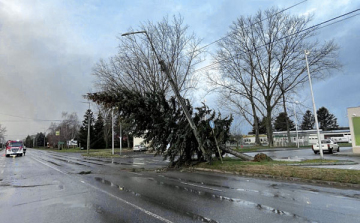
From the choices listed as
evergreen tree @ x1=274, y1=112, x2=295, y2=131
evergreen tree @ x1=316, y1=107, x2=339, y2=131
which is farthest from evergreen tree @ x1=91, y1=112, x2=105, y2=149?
evergreen tree @ x1=316, y1=107, x2=339, y2=131

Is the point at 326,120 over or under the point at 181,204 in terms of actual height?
over

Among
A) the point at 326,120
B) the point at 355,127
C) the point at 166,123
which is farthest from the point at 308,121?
the point at 166,123

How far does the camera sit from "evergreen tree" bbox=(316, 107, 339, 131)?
104 m

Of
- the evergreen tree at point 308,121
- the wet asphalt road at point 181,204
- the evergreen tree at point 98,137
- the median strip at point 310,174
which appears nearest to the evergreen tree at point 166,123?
the median strip at point 310,174

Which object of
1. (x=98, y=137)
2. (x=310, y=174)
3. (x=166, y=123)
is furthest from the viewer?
(x=98, y=137)

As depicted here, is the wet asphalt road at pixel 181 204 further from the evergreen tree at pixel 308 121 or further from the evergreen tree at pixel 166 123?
the evergreen tree at pixel 308 121

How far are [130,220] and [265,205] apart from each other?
11.7 ft

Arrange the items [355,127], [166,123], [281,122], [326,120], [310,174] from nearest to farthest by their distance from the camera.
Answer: [310,174], [166,123], [355,127], [281,122], [326,120]

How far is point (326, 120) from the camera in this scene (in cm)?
10381

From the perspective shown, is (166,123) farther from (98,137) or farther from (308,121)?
(308,121)

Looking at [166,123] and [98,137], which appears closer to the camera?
[166,123]

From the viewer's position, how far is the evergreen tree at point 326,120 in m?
104

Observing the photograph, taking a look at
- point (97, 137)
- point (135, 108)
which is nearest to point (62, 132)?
point (97, 137)

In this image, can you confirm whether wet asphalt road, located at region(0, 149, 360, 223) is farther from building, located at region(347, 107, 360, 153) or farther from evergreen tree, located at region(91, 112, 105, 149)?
evergreen tree, located at region(91, 112, 105, 149)
